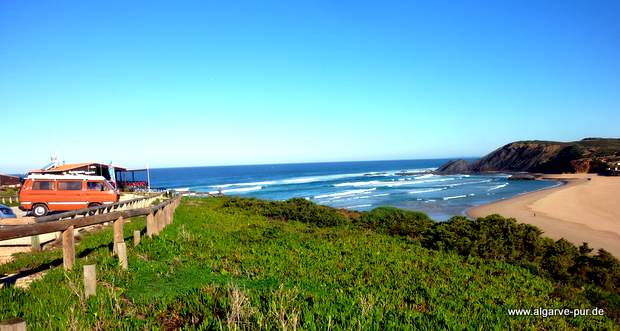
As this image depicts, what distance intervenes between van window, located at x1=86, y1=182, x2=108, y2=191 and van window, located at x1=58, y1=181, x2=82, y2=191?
41 centimetres

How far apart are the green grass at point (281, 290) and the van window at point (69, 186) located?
35.2 ft

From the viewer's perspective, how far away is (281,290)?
5.51 m

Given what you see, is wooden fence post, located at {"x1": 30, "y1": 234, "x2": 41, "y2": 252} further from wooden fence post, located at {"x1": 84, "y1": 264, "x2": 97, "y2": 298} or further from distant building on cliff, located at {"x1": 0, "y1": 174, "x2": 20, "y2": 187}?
distant building on cliff, located at {"x1": 0, "y1": 174, "x2": 20, "y2": 187}

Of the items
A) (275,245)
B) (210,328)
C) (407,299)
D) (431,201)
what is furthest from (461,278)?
(431,201)

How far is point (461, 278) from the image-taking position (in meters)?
8.12

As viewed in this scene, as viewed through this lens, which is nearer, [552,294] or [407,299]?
[407,299]

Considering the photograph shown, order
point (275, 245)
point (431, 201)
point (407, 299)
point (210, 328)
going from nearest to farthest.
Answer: point (210, 328)
point (407, 299)
point (275, 245)
point (431, 201)

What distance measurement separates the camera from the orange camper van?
1944 cm

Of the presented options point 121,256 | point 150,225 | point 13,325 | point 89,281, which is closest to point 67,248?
point 121,256

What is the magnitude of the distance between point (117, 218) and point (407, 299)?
590 cm

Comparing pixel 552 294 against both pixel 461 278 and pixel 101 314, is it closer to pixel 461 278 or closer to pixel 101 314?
pixel 461 278

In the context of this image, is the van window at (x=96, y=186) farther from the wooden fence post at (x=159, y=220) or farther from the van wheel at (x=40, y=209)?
the wooden fence post at (x=159, y=220)

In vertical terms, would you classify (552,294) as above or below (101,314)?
below

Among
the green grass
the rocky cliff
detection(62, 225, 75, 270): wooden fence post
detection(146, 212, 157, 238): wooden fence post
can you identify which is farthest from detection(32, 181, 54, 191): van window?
the rocky cliff
